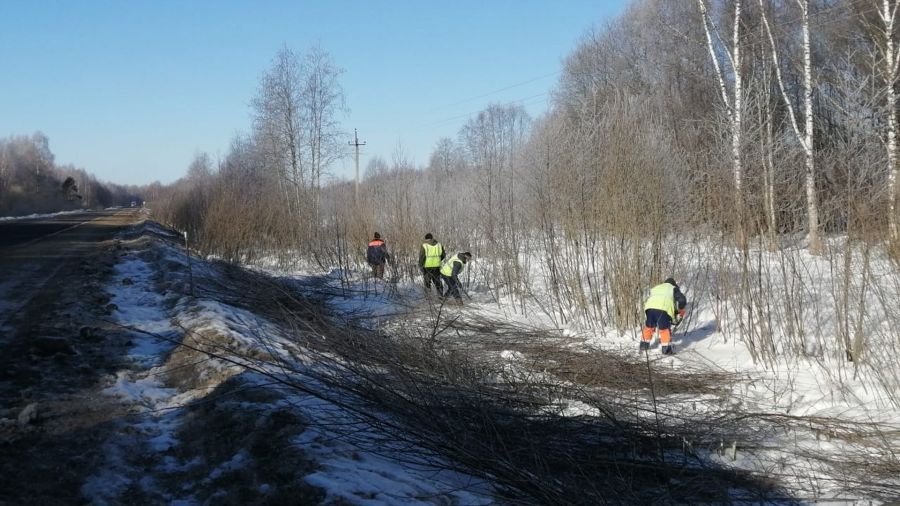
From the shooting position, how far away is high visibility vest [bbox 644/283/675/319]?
9.91m

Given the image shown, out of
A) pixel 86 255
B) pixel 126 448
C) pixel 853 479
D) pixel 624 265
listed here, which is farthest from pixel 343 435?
pixel 86 255

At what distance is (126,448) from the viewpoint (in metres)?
5.04

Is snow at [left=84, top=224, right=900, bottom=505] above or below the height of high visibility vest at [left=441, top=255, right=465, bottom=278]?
below

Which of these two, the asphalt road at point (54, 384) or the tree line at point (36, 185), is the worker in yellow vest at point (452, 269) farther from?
the tree line at point (36, 185)

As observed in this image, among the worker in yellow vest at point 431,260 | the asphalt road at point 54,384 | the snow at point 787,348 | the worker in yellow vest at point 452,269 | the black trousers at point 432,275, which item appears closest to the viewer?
the asphalt road at point 54,384

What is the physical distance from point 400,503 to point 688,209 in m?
8.27

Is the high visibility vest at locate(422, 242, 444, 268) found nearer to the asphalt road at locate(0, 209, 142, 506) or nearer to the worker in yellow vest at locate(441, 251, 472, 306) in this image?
the worker in yellow vest at locate(441, 251, 472, 306)

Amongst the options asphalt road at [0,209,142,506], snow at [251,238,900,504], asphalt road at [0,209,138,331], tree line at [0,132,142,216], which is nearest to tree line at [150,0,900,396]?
snow at [251,238,900,504]

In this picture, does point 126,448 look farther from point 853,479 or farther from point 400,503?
point 853,479

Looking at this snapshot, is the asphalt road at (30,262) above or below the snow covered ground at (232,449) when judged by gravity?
above

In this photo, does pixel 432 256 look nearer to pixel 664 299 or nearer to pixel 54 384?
pixel 664 299

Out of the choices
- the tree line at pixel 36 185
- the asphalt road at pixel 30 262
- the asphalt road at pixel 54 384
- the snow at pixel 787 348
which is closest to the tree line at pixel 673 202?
the snow at pixel 787 348

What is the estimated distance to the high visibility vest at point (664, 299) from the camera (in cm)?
991

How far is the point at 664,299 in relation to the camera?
9.94 metres
